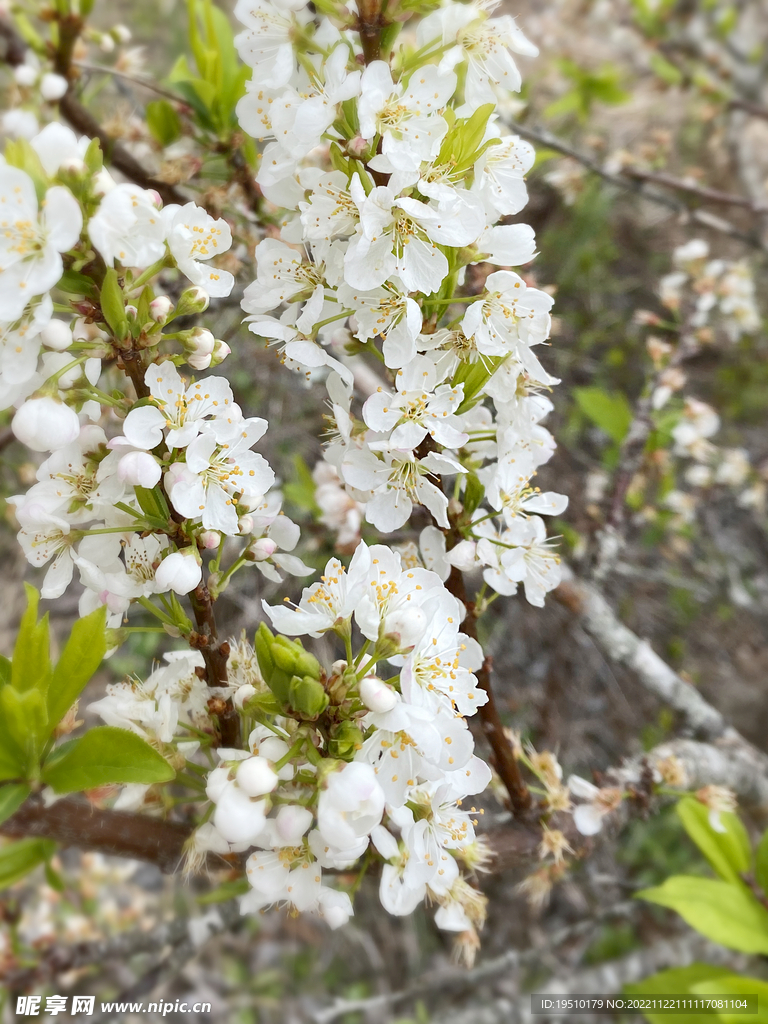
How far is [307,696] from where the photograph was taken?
0.74 m

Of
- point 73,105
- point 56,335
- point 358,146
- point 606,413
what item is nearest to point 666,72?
point 606,413

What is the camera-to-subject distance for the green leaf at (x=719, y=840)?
1.50 meters

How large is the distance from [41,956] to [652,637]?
8.32 ft

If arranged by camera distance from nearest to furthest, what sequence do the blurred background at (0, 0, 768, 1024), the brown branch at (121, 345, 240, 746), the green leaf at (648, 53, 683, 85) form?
the brown branch at (121, 345, 240, 746)
the blurred background at (0, 0, 768, 1024)
the green leaf at (648, 53, 683, 85)

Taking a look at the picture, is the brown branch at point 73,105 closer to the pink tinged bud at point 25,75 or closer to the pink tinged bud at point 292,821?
the pink tinged bud at point 25,75

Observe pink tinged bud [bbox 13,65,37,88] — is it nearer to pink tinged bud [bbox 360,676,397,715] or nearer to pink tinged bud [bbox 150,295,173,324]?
pink tinged bud [bbox 150,295,173,324]

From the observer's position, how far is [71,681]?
95cm

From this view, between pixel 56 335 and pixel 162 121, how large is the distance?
1361 mm

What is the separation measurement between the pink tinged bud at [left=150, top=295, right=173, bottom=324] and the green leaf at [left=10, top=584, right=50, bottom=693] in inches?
17.2

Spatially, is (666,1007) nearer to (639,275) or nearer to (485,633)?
(485,633)

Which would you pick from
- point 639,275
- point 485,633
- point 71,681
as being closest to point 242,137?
point 71,681

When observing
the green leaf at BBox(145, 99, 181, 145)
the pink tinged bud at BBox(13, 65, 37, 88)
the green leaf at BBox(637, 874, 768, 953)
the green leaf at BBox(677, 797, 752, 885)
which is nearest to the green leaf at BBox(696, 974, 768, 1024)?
the green leaf at BBox(637, 874, 768, 953)

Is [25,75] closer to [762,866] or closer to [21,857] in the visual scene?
[21,857]

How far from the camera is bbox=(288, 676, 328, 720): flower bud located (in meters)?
0.73
